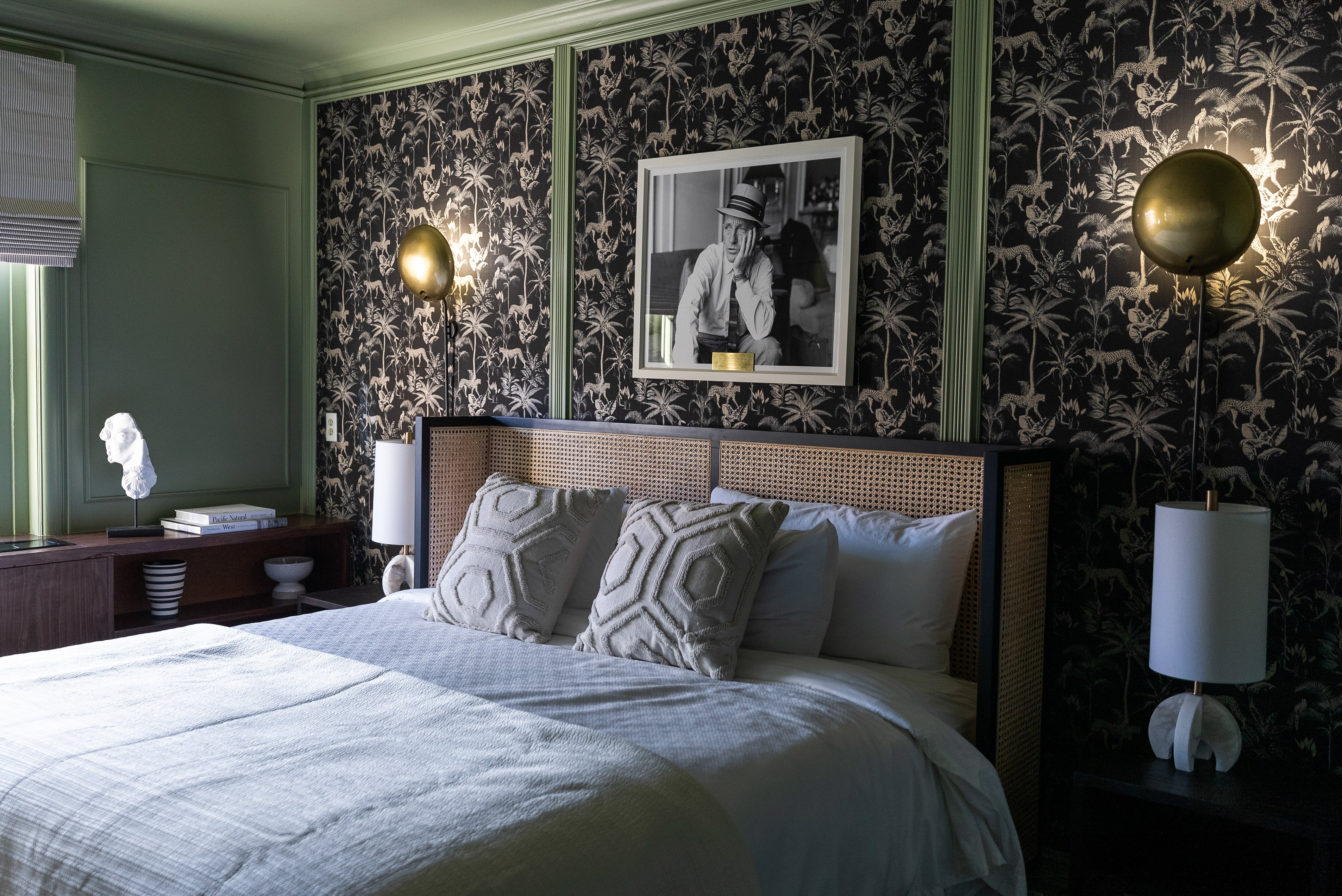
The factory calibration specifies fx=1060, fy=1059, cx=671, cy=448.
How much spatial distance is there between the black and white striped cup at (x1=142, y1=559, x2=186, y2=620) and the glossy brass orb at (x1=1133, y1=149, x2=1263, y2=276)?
3.63m

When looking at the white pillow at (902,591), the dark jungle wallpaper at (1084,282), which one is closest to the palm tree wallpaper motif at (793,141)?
the dark jungle wallpaper at (1084,282)

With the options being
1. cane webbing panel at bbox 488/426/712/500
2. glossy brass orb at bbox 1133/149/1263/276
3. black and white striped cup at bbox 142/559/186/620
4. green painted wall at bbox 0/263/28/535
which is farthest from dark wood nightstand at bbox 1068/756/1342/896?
green painted wall at bbox 0/263/28/535

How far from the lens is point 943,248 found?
3.04m

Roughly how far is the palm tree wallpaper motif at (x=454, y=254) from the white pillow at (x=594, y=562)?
919 mm

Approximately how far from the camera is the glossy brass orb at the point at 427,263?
4184 millimetres

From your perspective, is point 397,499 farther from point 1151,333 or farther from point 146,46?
point 1151,333

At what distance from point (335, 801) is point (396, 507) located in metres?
2.44

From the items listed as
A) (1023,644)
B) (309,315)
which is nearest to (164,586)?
(309,315)

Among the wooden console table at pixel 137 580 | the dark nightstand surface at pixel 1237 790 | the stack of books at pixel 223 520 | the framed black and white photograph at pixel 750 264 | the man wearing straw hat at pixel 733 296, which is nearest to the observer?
the dark nightstand surface at pixel 1237 790

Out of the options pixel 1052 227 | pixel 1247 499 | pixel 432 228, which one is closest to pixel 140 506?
pixel 432 228

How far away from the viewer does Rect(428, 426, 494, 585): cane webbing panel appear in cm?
384

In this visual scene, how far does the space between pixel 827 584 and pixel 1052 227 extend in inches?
45.0

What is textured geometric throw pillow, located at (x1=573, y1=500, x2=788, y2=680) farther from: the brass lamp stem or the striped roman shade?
the striped roman shade

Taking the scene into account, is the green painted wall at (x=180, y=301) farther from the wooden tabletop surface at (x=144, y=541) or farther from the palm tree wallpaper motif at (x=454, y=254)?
the wooden tabletop surface at (x=144, y=541)
